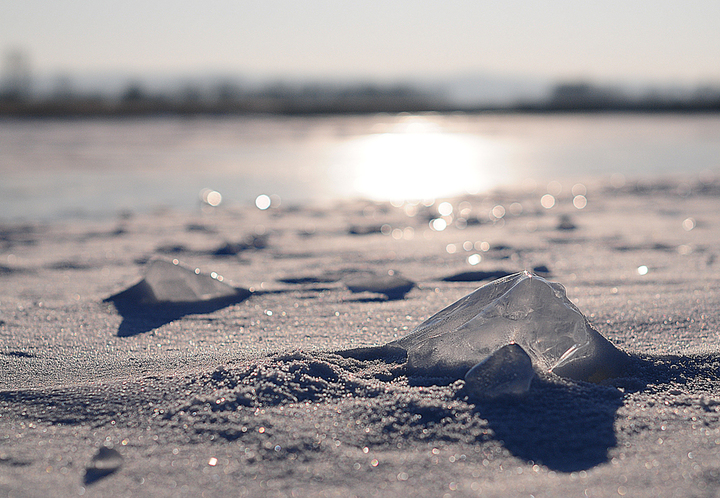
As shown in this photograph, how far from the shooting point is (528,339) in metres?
1.42

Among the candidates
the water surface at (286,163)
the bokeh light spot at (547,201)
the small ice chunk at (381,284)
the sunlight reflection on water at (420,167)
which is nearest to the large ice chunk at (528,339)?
the small ice chunk at (381,284)

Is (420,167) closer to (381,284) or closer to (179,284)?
(381,284)

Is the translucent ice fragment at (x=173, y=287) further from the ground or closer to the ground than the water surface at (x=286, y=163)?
closer to the ground

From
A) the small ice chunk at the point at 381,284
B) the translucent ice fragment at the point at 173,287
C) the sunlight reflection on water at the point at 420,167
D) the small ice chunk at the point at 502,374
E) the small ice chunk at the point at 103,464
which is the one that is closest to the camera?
the small ice chunk at the point at 103,464

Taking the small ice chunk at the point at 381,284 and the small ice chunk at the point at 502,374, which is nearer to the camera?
the small ice chunk at the point at 502,374

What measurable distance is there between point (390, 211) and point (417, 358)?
3058 mm

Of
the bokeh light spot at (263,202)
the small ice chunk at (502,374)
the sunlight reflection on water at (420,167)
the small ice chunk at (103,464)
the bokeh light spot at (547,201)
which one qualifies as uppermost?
the sunlight reflection on water at (420,167)

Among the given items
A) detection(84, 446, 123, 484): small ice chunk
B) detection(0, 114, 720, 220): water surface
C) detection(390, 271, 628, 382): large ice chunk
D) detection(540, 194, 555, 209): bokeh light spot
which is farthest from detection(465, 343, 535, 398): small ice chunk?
detection(0, 114, 720, 220): water surface

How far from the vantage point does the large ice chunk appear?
4.63 ft

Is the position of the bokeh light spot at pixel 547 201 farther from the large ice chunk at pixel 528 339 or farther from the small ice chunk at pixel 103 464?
the small ice chunk at pixel 103 464

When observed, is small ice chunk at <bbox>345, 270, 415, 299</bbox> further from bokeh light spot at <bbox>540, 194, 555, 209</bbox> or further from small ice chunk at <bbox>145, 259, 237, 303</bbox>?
bokeh light spot at <bbox>540, 194, 555, 209</bbox>

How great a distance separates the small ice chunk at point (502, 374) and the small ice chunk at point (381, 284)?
3.19 ft

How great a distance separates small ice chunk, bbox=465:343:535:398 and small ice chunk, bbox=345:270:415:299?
3.19ft

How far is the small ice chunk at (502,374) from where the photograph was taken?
1265mm
